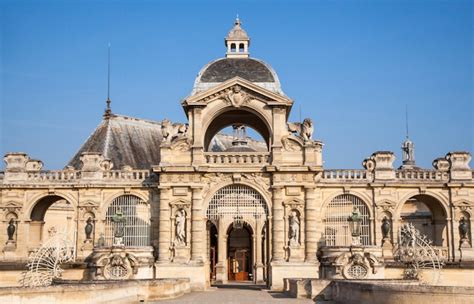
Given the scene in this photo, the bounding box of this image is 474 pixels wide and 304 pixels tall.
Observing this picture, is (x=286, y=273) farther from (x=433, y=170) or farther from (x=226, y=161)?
(x=433, y=170)

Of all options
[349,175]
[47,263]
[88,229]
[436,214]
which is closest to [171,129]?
[88,229]

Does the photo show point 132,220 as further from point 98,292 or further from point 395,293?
point 395,293

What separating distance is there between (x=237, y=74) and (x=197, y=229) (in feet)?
30.2

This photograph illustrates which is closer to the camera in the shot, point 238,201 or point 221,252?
point 238,201

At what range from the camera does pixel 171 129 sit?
3684 cm

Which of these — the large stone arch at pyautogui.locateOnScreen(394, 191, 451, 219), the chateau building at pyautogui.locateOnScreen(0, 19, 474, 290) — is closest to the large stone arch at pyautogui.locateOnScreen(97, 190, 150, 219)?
the chateau building at pyautogui.locateOnScreen(0, 19, 474, 290)

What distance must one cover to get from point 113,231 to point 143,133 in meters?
15.7

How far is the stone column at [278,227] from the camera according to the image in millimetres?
35062

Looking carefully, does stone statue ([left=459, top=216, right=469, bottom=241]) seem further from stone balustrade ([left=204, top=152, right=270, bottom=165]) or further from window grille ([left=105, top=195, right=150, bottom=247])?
window grille ([left=105, top=195, right=150, bottom=247])

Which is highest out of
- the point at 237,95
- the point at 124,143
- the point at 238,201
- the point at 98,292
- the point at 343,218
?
the point at 237,95

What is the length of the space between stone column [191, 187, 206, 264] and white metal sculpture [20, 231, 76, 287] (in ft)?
22.1

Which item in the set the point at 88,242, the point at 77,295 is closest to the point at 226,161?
the point at 88,242

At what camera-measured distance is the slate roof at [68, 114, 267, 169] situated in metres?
47.6

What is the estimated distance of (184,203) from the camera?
35719mm
